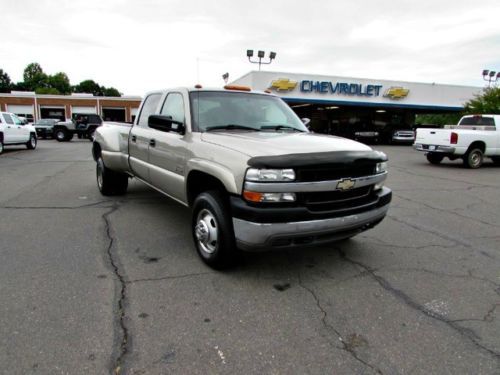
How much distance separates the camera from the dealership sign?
24594 mm

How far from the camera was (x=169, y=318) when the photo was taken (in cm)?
279

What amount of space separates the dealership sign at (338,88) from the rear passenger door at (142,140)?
19857 millimetres

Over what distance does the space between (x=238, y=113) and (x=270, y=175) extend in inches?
62.9

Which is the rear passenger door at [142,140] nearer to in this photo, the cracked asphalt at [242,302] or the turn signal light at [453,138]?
the cracked asphalt at [242,302]

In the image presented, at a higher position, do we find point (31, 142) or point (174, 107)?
point (174, 107)

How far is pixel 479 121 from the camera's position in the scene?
45.8ft

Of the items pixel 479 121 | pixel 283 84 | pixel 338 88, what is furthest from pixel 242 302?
pixel 338 88

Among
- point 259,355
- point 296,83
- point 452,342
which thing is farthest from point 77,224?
point 296,83

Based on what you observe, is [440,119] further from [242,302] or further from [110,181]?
[242,302]

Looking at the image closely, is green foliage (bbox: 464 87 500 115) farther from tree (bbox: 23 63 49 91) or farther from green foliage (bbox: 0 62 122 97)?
tree (bbox: 23 63 49 91)

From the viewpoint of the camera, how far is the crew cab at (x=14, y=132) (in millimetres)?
16078

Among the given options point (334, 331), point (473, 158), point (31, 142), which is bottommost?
point (334, 331)

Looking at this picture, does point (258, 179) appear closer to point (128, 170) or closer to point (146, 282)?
point (146, 282)

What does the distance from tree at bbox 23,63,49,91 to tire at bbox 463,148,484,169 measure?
125472 mm
